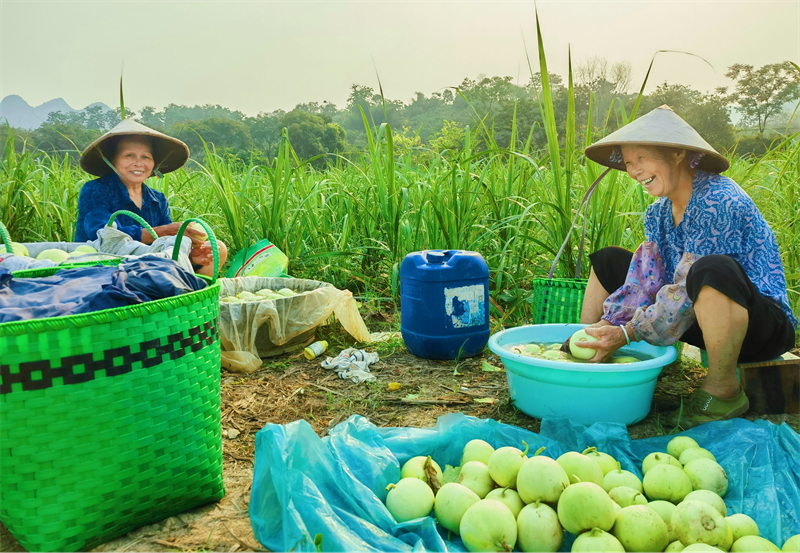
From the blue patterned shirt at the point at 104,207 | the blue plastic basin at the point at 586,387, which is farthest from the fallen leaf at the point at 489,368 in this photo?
the blue patterned shirt at the point at 104,207

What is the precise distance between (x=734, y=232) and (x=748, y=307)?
260 millimetres

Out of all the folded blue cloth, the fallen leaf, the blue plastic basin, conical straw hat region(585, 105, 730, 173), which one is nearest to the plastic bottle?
the fallen leaf

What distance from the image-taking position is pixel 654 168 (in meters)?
1.86

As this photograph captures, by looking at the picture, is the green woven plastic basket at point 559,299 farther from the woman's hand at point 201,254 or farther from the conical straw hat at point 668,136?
the woman's hand at point 201,254

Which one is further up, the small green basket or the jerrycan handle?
the jerrycan handle

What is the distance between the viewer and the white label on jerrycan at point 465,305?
94.5 inches

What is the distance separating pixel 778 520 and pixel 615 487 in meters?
0.37

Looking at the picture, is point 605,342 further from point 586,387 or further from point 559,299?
point 559,299

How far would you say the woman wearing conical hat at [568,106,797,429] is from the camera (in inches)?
68.1

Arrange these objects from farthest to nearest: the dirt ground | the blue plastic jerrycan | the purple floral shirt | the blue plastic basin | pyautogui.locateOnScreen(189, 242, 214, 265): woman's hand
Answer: pyautogui.locateOnScreen(189, 242, 214, 265): woman's hand, the blue plastic jerrycan, the purple floral shirt, the blue plastic basin, the dirt ground

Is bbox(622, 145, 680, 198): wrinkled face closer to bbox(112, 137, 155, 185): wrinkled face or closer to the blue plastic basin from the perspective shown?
the blue plastic basin

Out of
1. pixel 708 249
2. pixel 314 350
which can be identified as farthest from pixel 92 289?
pixel 708 249

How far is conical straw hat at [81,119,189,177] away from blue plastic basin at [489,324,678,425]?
218 cm

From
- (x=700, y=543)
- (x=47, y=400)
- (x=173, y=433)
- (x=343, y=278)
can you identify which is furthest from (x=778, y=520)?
(x=343, y=278)
